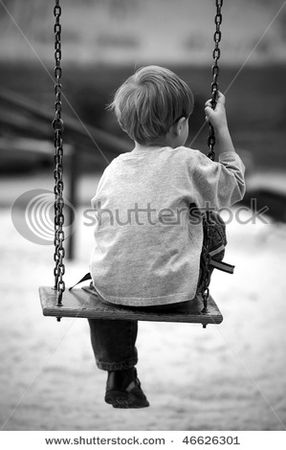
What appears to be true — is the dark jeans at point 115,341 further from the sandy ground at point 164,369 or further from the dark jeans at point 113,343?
the sandy ground at point 164,369

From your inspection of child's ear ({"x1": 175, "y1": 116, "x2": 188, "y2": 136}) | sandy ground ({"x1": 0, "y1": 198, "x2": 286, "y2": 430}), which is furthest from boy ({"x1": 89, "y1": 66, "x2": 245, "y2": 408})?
sandy ground ({"x1": 0, "y1": 198, "x2": 286, "y2": 430})

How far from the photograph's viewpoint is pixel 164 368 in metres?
3.79

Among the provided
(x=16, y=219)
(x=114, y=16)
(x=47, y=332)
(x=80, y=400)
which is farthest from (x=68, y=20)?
(x=80, y=400)

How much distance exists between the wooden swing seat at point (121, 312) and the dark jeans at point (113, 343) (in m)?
0.11

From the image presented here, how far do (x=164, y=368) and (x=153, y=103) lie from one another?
7.23 ft

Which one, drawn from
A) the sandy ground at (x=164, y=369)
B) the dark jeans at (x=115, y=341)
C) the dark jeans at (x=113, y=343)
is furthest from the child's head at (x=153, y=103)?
the sandy ground at (x=164, y=369)

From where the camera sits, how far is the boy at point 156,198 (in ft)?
6.04

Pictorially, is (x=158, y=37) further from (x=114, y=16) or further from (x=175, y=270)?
(x=175, y=270)

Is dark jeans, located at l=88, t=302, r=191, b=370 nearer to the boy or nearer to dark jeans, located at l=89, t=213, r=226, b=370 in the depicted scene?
dark jeans, located at l=89, t=213, r=226, b=370
